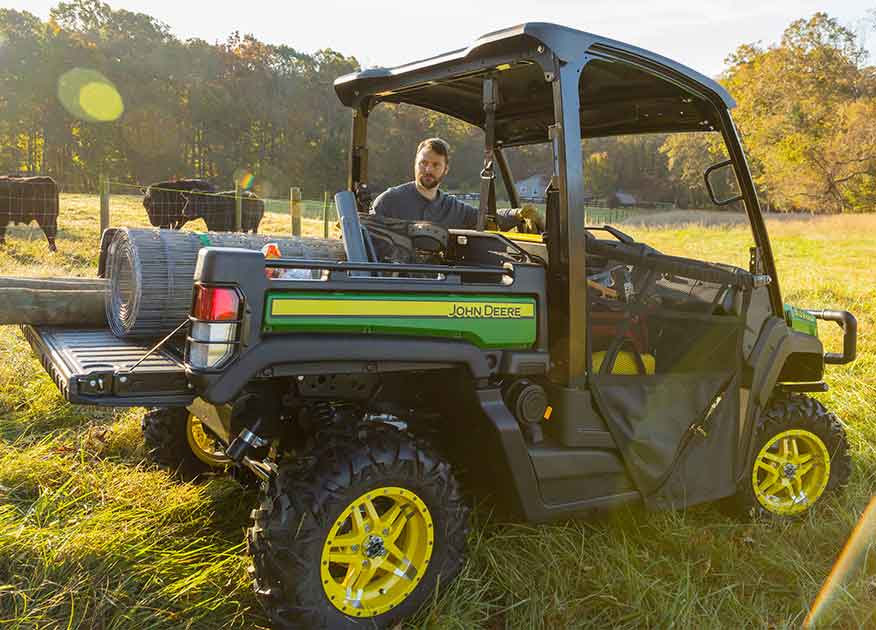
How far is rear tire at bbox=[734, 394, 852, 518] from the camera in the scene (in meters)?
3.43

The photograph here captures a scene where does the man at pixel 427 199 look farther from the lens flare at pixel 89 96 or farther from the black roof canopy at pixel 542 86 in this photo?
the lens flare at pixel 89 96

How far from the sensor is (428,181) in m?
4.52

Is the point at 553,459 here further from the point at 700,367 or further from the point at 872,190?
the point at 872,190

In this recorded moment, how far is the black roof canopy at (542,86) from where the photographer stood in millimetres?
2688

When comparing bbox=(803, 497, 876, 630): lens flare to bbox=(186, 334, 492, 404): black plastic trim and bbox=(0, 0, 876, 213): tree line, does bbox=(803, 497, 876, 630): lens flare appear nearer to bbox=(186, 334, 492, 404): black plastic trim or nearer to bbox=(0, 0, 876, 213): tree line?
bbox=(186, 334, 492, 404): black plastic trim

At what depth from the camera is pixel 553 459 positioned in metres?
2.80

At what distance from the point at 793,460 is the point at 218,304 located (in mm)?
2850

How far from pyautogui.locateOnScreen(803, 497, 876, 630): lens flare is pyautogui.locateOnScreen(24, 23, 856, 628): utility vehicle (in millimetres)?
264

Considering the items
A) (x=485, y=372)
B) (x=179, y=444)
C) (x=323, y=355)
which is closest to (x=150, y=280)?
(x=323, y=355)

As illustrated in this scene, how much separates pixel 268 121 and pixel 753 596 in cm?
5160

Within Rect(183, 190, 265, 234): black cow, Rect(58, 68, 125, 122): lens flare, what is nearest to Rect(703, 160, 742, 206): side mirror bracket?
Rect(183, 190, 265, 234): black cow

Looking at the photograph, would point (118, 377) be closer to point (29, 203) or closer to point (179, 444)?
point (179, 444)

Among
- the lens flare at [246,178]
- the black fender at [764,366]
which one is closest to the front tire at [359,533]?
the black fender at [764,366]

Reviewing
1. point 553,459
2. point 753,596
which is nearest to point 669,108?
point 553,459
